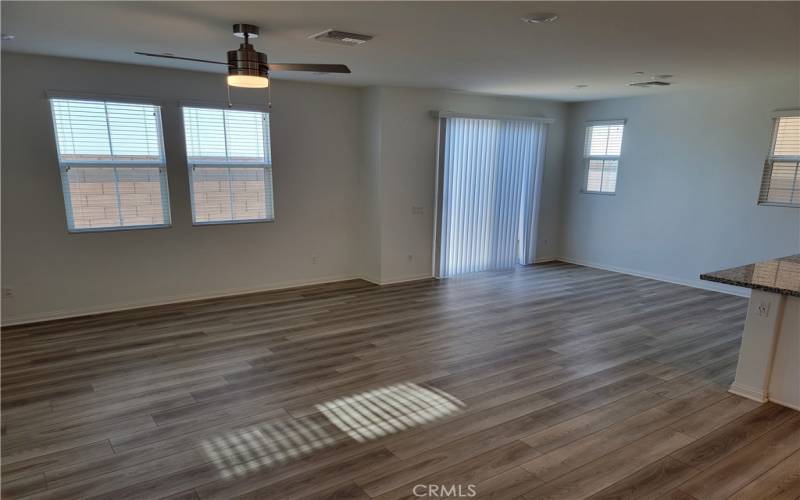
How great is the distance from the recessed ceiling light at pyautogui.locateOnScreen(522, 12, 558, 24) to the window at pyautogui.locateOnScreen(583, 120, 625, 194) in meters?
4.78

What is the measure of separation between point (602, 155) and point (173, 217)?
248 inches

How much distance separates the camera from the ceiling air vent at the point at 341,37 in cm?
329

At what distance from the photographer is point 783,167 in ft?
18.1

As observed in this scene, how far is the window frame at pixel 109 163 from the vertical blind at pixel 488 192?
3531 millimetres

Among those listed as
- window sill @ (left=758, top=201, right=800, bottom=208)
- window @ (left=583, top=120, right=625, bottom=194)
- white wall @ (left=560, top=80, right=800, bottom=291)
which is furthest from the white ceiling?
window @ (left=583, top=120, right=625, bottom=194)

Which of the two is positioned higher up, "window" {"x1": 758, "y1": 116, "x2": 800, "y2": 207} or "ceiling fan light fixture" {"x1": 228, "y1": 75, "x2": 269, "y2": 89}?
"ceiling fan light fixture" {"x1": 228, "y1": 75, "x2": 269, "y2": 89}

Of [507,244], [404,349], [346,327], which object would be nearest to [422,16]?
[404,349]

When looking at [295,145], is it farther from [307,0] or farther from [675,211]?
[675,211]

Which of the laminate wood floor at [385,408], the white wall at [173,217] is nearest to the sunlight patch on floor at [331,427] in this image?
the laminate wood floor at [385,408]

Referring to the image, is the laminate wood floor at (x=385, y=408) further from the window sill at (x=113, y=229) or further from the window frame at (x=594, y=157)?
the window frame at (x=594, y=157)

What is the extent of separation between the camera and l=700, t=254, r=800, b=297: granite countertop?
10.1 feet

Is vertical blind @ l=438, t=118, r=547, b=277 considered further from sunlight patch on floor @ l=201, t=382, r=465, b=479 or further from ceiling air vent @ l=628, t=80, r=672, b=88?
sunlight patch on floor @ l=201, t=382, r=465, b=479

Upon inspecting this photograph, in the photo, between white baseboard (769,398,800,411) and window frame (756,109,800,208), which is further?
window frame (756,109,800,208)

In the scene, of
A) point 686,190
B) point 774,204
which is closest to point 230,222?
point 686,190
